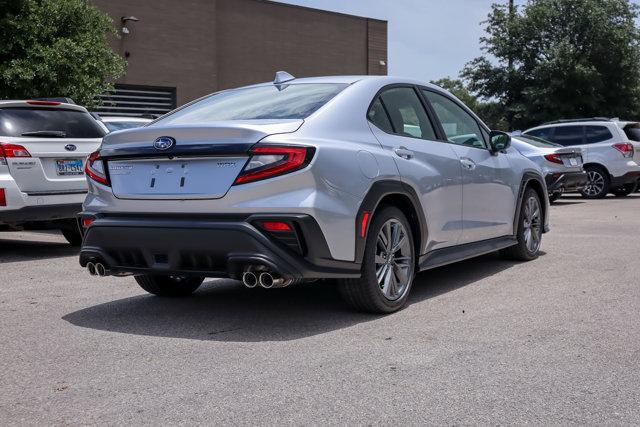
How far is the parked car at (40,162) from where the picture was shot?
8.28 metres

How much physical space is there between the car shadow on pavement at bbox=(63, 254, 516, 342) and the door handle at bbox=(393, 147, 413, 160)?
110 centimetres

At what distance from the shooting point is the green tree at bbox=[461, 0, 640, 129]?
100.0 feet

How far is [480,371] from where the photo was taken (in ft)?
13.4

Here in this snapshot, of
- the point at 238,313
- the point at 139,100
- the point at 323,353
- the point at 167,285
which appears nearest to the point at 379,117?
the point at 238,313

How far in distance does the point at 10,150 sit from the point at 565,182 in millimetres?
10877

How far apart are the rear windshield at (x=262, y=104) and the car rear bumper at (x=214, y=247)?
79 cm

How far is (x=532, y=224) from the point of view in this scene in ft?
26.3

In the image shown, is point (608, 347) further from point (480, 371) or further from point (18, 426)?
point (18, 426)

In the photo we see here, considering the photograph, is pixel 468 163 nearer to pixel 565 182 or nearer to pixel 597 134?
pixel 565 182

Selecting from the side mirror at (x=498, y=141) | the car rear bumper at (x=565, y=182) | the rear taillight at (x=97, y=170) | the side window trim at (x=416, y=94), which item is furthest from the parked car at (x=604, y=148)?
the rear taillight at (x=97, y=170)

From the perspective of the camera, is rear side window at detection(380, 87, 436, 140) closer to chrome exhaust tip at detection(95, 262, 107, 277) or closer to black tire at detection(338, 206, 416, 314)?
black tire at detection(338, 206, 416, 314)

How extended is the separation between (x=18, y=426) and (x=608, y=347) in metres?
3.14

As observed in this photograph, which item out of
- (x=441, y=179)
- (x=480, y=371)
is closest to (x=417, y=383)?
(x=480, y=371)

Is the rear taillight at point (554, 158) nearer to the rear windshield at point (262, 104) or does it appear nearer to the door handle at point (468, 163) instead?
the door handle at point (468, 163)
